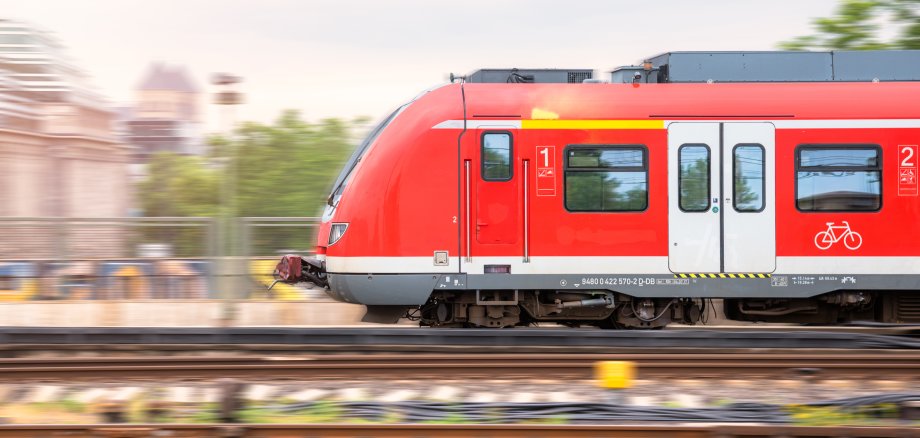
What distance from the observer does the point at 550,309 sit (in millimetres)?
10125

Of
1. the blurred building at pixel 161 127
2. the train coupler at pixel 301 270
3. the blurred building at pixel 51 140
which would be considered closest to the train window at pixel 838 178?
the train coupler at pixel 301 270

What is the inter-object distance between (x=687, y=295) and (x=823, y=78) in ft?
10.2

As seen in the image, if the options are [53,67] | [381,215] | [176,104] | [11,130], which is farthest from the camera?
[176,104]

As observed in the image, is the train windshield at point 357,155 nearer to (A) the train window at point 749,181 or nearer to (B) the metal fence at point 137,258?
(B) the metal fence at point 137,258

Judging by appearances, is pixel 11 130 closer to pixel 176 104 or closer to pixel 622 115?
pixel 622 115

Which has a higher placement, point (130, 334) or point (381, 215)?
point (381, 215)

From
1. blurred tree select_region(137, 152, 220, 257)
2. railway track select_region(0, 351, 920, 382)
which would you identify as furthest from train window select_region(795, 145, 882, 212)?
blurred tree select_region(137, 152, 220, 257)

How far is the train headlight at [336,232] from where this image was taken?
32.2 ft

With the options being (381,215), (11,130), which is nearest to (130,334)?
(381,215)

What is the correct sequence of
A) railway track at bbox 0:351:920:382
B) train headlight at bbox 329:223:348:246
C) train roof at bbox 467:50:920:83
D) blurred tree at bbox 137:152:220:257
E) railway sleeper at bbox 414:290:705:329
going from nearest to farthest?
1. railway track at bbox 0:351:920:382
2. train headlight at bbox 329:223:348:246
3. railway sleeper at bbox 414:290:705:329
4. train roof at bbox 467:50:920:83
5. blurred tree at bbox 137:152:220:257

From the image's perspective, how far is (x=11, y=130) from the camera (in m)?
20.8

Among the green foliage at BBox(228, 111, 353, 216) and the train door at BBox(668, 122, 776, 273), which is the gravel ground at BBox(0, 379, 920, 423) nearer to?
the train door at BBox(668, 122, 776, 273)

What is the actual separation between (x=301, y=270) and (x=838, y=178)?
6.34 metres

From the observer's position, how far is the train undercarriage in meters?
10.0
